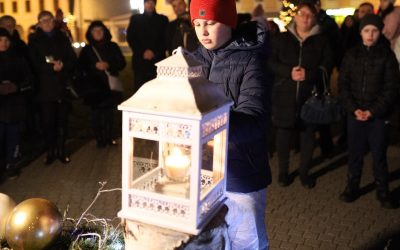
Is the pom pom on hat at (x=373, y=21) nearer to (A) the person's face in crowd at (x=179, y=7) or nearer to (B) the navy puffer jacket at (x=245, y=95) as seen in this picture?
(B) the navy puffer jacket at (x=245, y=95)

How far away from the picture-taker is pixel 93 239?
2.72 m

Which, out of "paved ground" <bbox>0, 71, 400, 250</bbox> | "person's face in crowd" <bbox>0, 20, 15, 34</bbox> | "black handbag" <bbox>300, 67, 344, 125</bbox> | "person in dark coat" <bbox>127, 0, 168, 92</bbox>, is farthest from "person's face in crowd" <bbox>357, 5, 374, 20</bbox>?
"person's face in crowd" <bbox>0, 20, 15, 34</bbox>

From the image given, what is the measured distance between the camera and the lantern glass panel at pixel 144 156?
2.07 m

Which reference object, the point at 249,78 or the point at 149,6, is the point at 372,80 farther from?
the point at 149,6

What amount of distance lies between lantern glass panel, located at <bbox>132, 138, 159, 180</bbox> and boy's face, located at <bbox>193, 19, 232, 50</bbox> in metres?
0.54

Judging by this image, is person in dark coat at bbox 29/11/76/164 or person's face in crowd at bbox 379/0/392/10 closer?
person in dark coat at bbox 29/11/76/164

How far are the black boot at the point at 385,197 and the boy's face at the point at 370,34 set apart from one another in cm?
159

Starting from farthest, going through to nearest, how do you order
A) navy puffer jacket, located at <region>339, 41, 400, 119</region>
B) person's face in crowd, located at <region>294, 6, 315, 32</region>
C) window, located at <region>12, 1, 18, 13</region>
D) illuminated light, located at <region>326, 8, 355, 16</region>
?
window, located at <region>12, 1, 18, 13</region>
illuminated light, located at <region>326, 8, 355, 16</region>
person's face in crowd, located at <region>294, 6, 315, 32</region>
navy puffer jacket, located at <region>339, 41, 400, 119</region>

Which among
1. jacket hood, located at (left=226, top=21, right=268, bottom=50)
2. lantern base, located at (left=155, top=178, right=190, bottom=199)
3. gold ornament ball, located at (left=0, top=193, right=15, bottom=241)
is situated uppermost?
jacket hood, located at (left=226, top=21, right=268, bottom=50)

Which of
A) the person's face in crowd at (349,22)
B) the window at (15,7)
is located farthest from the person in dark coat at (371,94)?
the window at (15,7)

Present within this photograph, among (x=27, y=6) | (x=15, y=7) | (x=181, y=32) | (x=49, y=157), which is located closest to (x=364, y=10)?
(x=181, y=32)

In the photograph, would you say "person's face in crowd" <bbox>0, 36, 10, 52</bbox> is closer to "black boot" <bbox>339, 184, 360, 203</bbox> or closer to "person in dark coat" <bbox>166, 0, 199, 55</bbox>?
"person in dark coat" <bbox>166, 0, 199, 55</bbox>

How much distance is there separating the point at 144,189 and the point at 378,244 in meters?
3.32

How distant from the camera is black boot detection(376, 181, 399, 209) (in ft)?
18.2
